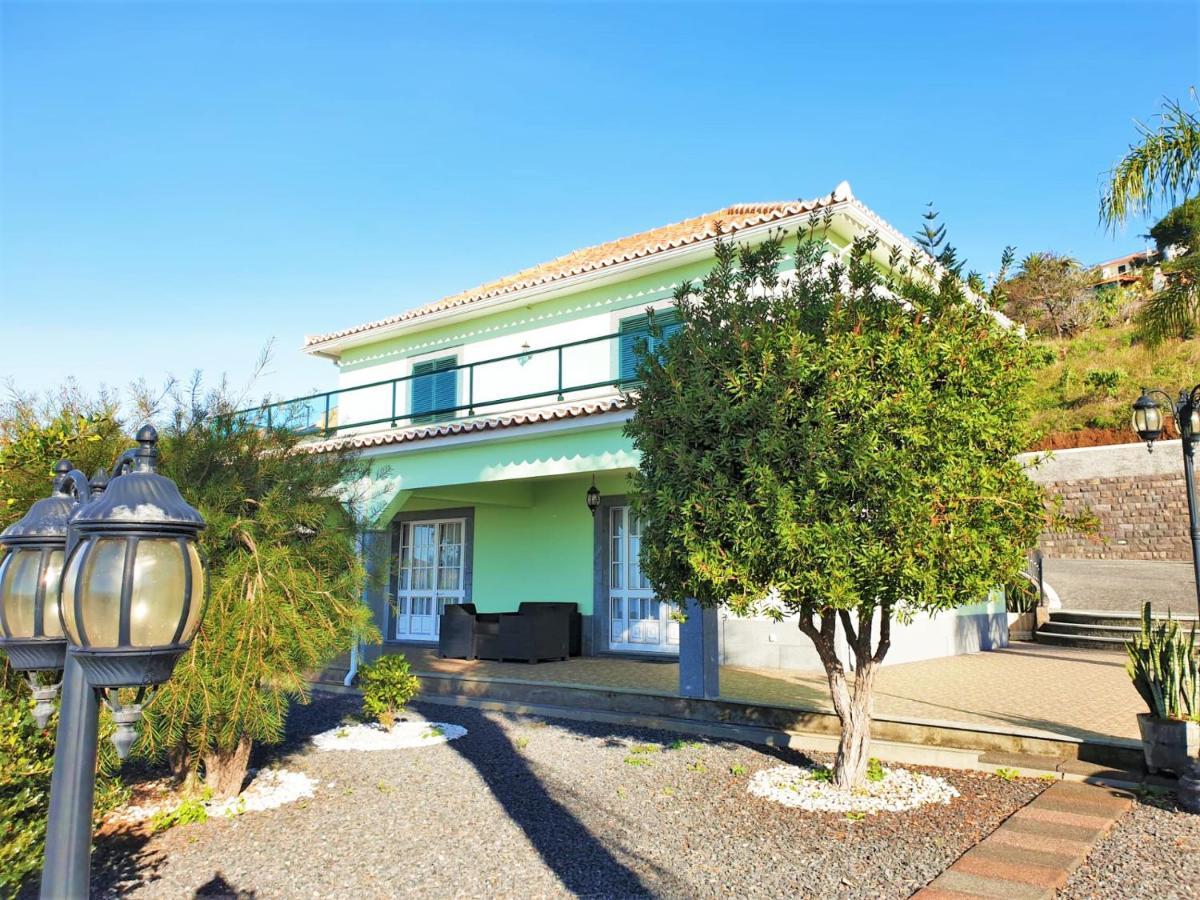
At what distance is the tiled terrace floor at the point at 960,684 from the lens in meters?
7.91

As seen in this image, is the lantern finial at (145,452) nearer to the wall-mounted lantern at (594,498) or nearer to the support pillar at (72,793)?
the support pillar at (72,793)

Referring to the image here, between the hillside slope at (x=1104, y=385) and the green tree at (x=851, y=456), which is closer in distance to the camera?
the green tree at (x=851, y=456)

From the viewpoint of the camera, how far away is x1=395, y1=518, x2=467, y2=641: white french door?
15.7 meters

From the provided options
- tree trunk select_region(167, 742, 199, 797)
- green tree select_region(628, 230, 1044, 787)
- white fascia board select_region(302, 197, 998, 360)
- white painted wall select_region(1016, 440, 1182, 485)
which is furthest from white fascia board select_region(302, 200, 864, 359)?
white painted wall select_region(1016, 440, 1182, 485)

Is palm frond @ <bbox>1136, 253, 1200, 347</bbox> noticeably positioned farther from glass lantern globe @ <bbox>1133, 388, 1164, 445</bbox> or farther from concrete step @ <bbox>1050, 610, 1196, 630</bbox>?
concrete step @ <bbox>1050, 610, 1196, 630</bbox>

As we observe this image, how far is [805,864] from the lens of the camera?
480 centimetres

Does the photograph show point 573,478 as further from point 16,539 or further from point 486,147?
point 16,539

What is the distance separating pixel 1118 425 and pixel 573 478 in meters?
19.7

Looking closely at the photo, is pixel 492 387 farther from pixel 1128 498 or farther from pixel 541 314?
pixel 1128 498

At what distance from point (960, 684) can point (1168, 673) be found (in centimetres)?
461

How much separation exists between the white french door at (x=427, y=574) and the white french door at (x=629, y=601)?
3.40 m

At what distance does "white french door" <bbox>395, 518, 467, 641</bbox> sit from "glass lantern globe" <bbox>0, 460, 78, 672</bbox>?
514 inches

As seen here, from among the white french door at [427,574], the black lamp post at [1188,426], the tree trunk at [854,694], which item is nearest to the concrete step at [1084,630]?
the black lamp post at [1188,426]

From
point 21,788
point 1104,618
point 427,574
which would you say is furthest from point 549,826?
point 1104,618
